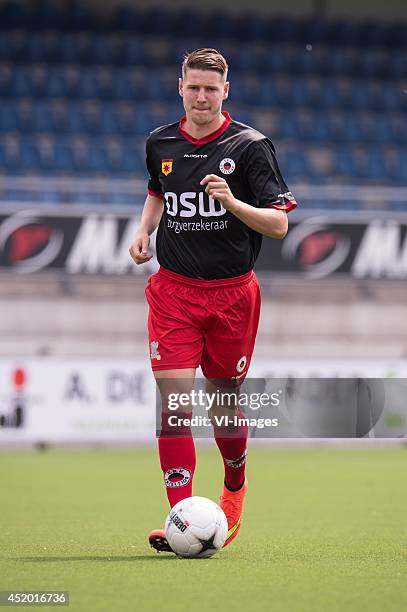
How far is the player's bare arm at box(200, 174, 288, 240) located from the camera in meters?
4.24

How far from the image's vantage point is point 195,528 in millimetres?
4340

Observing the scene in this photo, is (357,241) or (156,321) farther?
(357,241)

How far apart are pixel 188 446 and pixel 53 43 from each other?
41.6ft

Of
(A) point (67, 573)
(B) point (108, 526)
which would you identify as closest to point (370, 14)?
(B) point (108, 526)

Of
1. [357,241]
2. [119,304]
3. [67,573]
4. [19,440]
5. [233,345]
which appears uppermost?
[233,345]

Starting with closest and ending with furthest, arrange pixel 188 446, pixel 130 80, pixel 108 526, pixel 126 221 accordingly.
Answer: pixel 188 446, pixel 108 526, pixel 126 221, pixel 130 80

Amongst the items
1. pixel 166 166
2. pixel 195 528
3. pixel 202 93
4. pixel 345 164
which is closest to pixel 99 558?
pixel 195 528

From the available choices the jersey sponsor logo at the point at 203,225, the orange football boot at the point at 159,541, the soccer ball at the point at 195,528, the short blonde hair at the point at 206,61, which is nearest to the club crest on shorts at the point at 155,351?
the jersey sponsor logo at the point at 203,225

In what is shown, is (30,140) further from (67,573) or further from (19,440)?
(67,573)

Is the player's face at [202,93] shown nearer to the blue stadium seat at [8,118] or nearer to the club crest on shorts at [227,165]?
the club crest on shorts at [227,165]

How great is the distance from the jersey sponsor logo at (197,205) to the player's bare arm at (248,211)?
0.23 feet

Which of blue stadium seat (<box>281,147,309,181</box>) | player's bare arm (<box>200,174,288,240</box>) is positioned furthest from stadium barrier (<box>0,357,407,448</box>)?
player's bare arm (<box>200,174,288,240</box>)

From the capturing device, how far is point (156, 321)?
15.3 feet

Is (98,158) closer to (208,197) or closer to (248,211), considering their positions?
(208,197)
